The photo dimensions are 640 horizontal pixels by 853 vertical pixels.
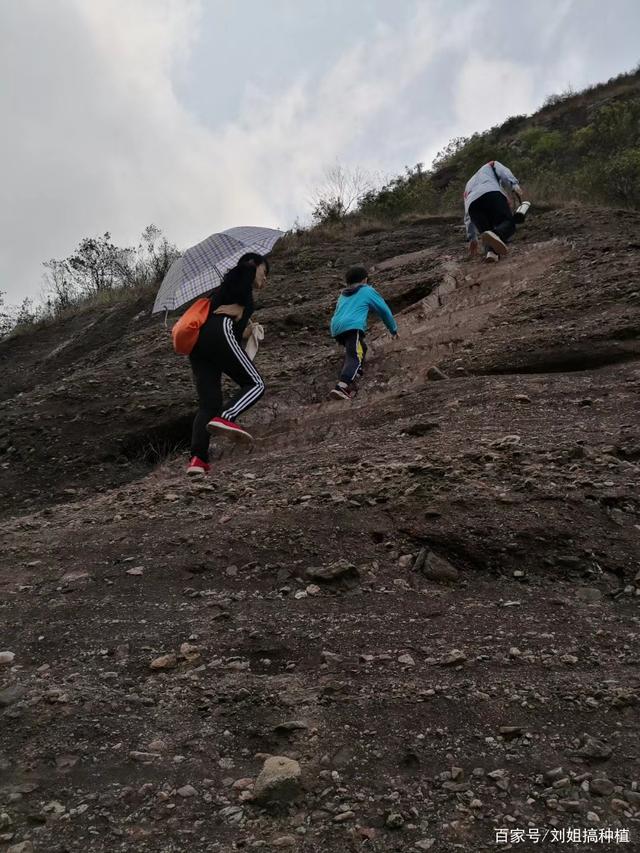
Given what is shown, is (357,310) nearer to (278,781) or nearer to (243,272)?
(243,272)

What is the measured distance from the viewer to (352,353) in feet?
19.7

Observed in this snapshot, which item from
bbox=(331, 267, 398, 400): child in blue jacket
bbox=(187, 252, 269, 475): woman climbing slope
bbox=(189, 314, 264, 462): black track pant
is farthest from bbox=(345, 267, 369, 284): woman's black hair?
bbox=(189, 314, 264, 462): black track pant

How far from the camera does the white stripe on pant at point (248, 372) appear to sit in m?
4.58

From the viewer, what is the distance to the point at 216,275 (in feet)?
15.8

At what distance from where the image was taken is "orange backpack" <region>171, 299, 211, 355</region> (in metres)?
4.52

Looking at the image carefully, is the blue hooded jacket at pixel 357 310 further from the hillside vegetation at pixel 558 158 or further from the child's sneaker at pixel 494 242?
the hillside vegetation at pixel 558 158

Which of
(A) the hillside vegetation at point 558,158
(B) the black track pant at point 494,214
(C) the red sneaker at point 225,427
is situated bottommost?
(C) the red sneaker at point 225,427

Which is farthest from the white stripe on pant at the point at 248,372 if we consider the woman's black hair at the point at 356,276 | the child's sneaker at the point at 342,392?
the woman's black hair at the point at 356,276

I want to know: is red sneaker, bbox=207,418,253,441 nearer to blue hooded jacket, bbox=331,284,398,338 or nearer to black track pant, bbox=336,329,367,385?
black track pant, bbox=336,329,367,385

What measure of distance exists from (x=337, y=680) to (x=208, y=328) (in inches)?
116

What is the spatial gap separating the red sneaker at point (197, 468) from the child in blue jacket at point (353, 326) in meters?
1.67

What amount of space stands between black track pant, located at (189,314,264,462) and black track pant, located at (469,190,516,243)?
432 cm

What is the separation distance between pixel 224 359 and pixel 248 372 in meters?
0.20

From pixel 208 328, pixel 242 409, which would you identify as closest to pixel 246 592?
pixel 242 409
